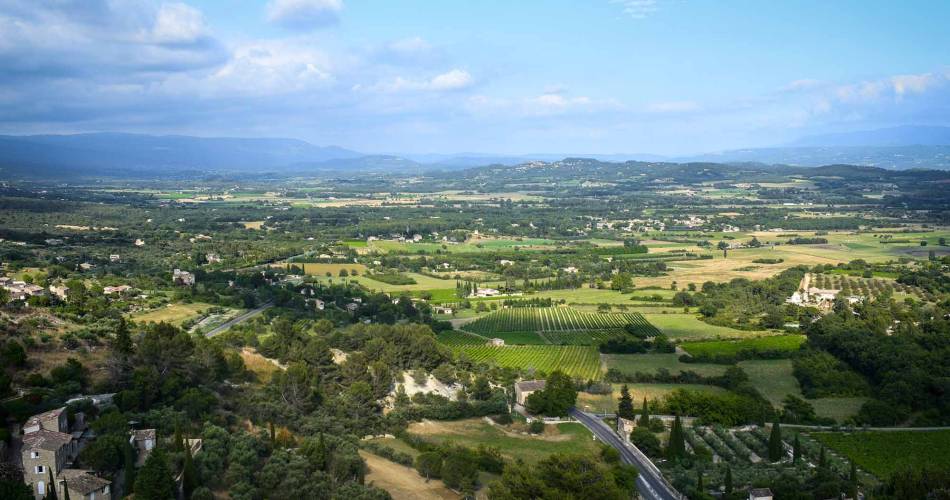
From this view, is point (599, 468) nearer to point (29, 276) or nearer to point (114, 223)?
point (29, 276)

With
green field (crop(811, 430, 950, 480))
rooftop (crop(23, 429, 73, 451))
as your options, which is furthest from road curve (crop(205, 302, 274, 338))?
green field (crop(811, 430, 950, 480))

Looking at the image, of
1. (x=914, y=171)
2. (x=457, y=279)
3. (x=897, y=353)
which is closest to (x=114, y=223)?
(x=457, y=279)

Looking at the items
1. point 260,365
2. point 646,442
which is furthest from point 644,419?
point 260,365

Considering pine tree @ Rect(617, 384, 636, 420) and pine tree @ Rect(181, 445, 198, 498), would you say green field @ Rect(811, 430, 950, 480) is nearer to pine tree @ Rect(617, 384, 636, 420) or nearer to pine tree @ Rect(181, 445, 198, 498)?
pine tree @ Rect(617, 384, 636, 420)

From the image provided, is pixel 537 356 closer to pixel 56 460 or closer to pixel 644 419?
pixel 644 419

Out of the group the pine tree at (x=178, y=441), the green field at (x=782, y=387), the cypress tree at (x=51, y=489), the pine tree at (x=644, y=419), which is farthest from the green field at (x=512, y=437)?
the cypress tree at (x=51, y=489)

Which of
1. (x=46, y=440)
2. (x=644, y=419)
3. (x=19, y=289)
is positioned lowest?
(x=644, y=419)

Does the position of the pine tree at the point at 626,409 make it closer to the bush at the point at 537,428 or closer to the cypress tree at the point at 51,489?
the bush at the point at 537,428
